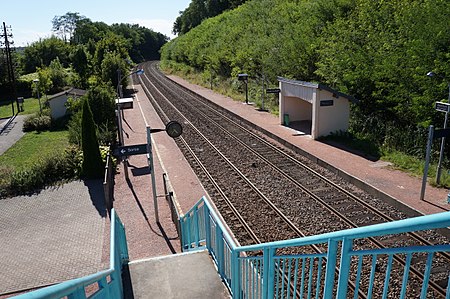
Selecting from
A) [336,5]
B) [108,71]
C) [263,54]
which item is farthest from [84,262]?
[108,71]

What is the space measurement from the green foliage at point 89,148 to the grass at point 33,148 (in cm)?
229

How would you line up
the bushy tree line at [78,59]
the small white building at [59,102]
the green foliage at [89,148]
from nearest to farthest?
the green foliage at [89,148] < the small white building at [59,102] < the bushy tree line at [78,59]

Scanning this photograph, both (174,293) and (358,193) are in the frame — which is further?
(358,193)

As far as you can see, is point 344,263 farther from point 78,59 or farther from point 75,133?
point 78,59

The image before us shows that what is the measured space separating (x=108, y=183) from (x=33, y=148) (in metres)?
10.2

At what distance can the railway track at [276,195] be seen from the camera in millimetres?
10539

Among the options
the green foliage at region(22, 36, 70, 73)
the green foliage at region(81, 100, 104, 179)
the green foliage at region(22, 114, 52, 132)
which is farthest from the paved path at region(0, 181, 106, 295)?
the green foliage at region(22, 36, 70, 73)

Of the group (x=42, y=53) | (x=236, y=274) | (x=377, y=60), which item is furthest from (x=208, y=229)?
(x=42, y=53)

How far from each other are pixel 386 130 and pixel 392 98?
1.55 m

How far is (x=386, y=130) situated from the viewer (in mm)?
18562

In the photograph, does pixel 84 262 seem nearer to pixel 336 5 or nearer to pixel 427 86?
pixel 427 86

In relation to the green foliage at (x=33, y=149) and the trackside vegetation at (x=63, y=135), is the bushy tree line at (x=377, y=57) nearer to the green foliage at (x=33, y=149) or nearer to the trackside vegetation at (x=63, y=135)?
the trackside vegetation at (x=63, y=135)

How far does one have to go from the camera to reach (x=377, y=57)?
19422 mm

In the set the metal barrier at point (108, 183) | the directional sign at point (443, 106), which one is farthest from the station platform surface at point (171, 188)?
the directional sign at point (443, 106)
